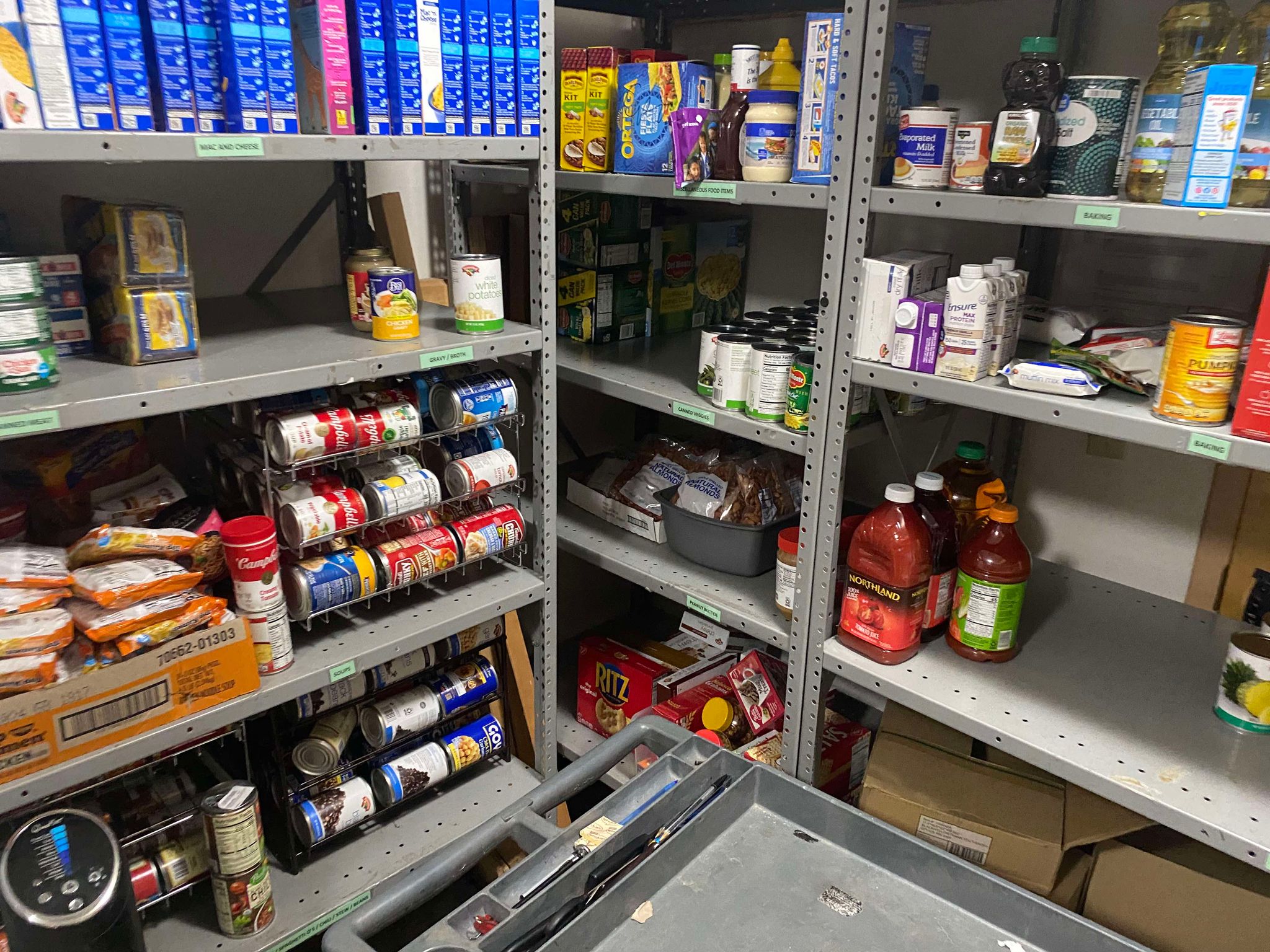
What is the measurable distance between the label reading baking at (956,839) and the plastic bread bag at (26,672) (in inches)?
53.7

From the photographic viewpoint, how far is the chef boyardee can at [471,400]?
1.68m

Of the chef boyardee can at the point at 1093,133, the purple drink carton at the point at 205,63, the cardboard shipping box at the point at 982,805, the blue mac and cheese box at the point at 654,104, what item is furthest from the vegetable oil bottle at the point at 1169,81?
A: the purple drink carton at the point at 205,63

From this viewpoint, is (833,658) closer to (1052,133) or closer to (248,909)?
(1052,133)

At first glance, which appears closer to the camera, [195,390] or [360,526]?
[195,390]

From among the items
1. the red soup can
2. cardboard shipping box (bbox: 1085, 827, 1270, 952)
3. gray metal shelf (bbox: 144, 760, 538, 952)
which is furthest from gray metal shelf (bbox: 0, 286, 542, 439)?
cardboard shipping box (bbox: 1085, 827, 1270, 952)

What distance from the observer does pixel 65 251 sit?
5.03 ft

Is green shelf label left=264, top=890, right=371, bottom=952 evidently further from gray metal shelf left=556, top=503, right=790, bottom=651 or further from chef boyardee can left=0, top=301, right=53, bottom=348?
chef boyardee can left=0, top=301, right=53, bottom=348

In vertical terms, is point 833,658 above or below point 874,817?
above

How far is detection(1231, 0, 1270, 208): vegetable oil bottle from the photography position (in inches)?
41.9

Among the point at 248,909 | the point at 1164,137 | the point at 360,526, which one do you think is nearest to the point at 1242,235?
the point at 1164,137

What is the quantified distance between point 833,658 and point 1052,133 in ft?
2.95

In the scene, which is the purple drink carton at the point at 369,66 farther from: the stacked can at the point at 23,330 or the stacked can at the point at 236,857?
the stacked can at the point at 236,857

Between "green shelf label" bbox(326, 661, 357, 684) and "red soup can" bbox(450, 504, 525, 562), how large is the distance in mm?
298

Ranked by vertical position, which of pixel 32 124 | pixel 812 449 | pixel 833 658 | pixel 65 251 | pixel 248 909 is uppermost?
pixel 32 124
